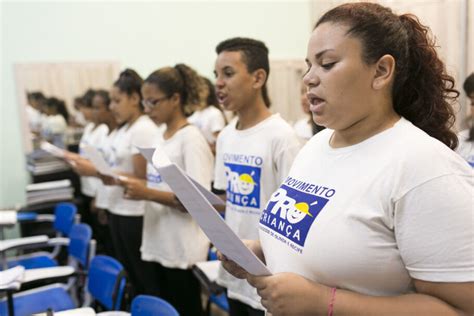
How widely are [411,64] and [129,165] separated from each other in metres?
2.06

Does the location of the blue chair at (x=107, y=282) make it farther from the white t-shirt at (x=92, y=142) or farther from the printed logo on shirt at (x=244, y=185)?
the white t-shirt at (x=92, y=142)

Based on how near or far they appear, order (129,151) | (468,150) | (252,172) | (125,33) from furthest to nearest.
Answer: (125,33) < (129,151) < (468,150) < (252,172)

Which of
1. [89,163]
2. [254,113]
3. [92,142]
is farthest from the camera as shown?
[92,142]

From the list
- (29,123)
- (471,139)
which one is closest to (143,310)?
(471,139)

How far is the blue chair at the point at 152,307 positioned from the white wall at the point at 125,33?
3.49m

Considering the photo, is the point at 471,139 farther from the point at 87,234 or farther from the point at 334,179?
the point at 87,234

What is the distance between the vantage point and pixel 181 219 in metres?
2.09

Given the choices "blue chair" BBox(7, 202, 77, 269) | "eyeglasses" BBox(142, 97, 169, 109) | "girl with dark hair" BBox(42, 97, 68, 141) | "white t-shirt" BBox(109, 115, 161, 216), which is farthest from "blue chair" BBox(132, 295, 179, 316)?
"girl with dark hair" BBox(42, 97, 68, 141)

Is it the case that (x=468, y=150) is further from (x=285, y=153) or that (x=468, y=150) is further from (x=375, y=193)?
(x=375, y=193)

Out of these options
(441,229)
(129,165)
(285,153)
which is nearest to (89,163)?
(129,165)

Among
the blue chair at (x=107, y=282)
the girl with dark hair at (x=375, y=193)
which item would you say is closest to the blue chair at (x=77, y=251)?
the blue chair at (x=107, y=282)

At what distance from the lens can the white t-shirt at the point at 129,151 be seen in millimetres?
2584

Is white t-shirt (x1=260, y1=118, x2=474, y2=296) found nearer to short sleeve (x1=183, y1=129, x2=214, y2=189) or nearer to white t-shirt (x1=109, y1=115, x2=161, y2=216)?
short sleeve (x1=183, y1=129, x2=214, y2=189)

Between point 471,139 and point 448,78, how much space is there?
0.96 m
